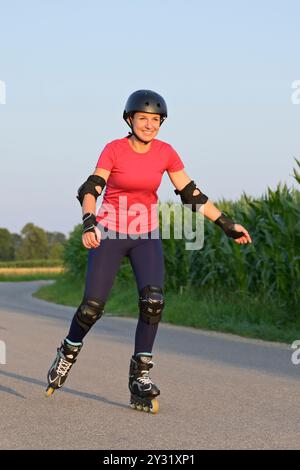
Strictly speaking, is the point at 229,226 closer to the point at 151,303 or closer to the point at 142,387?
the point at 151,303

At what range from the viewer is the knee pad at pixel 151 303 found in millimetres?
5500

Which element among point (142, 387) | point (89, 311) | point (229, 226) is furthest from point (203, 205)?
point (142, 387)

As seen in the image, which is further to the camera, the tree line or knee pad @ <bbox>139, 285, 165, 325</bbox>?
the tree line

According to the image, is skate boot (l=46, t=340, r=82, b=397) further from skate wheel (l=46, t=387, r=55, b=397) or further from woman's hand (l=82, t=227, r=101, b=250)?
woman's hand (l=82, t=227, r=101, b=250)

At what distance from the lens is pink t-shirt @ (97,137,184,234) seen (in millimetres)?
5562

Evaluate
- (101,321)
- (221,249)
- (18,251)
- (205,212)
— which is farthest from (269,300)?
(18,251)

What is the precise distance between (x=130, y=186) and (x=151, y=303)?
780 mm

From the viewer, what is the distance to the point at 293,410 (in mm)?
5586

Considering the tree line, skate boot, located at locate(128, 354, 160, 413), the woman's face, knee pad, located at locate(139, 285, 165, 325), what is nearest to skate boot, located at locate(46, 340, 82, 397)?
skate boot, located at locate(128, 354, 160, 413)

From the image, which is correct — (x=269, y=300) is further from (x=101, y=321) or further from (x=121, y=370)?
(x=121, y=370)

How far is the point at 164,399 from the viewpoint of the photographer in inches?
237

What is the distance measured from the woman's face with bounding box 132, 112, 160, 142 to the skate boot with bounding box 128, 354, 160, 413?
1.45 meters

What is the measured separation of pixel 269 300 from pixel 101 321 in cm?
281

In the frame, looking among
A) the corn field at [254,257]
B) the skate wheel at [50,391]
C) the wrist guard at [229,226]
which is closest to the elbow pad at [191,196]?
the wrist guard at [229,226]
